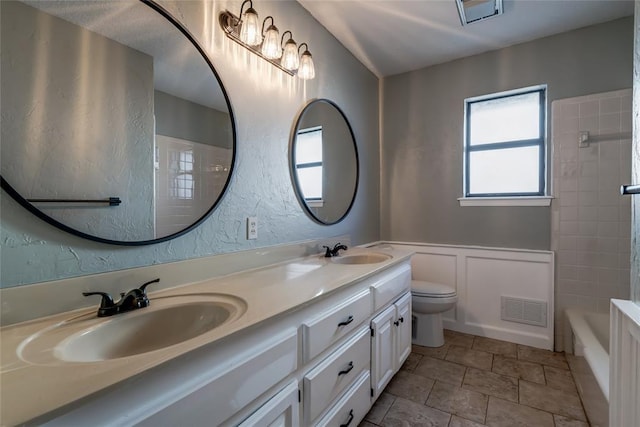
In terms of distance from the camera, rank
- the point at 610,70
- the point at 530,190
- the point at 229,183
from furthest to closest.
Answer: the point at 530,190
the point at 610,70
the point at 229,183

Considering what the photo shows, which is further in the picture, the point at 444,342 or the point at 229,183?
the point at 444,342

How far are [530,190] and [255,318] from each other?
2548mm

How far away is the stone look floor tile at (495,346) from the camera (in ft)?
7.31

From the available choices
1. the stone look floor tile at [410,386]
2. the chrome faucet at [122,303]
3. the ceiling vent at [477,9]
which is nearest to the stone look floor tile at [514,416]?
the stone look floor tile at [410,386]

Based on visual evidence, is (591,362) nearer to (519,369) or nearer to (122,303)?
(519,369)

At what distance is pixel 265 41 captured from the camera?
59.3 inches

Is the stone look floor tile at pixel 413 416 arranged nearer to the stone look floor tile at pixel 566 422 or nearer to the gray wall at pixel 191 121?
the stone look floor tile at pixel 566 422

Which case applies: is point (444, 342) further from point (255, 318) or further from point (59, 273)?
point (59, 273)

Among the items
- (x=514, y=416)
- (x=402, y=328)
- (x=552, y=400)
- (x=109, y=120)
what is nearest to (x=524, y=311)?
(x=552, y=400)

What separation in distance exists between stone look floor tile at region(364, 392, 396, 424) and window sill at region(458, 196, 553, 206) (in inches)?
67.6

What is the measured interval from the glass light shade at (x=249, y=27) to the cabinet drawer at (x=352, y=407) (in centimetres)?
171

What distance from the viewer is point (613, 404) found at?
1042mm

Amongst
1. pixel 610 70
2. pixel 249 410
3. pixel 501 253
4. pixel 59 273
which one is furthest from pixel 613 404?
pixel 610 70

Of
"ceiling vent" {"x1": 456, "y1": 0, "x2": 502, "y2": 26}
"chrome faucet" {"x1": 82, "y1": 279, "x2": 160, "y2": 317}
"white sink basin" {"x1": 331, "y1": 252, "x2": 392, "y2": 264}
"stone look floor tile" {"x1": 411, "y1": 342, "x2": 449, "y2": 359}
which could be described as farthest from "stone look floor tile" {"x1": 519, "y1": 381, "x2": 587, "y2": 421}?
"ceiling vent" {"x1": 456, "y1": 0, "x2": 502, "y2": 26}
